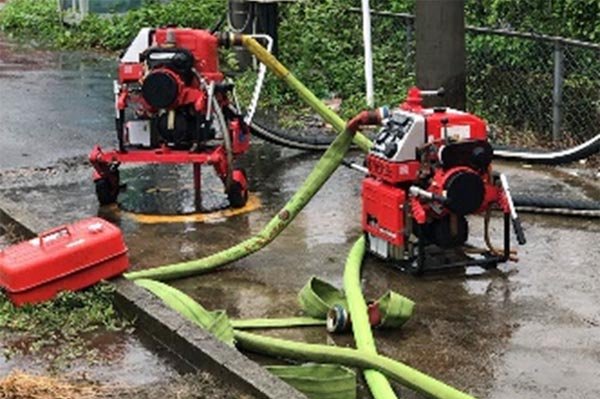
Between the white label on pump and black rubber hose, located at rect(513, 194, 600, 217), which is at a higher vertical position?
the white label on pump

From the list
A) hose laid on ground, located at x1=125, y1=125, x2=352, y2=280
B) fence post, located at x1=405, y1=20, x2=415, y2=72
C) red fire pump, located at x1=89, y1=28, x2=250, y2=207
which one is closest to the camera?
hose laid on ground, located at x1=125, y1=125, x2=352, y2=280

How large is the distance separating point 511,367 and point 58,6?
19219mm

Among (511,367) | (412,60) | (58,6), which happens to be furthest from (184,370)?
(58,6)

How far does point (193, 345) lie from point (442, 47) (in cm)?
620

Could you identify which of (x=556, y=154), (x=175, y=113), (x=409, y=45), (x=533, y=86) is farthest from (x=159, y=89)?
(x=409, y=45)

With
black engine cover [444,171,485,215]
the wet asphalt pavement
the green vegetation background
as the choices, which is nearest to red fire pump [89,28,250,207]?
the wet asphalt pavement

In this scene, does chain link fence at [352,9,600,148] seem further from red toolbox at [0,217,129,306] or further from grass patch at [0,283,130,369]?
grass patch at [0,283,130,369]

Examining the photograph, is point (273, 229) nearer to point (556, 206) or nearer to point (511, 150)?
point (556, 206)

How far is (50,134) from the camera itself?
43.1 ft

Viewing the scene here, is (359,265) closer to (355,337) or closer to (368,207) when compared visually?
(368,207)

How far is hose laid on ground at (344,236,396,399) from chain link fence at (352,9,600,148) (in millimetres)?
4541

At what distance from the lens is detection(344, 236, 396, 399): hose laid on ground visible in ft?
18.0

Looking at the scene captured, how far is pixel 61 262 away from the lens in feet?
22.0

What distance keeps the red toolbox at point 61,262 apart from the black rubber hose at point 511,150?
4306mm
